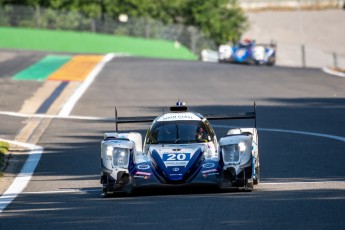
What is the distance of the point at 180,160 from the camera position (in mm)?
16469

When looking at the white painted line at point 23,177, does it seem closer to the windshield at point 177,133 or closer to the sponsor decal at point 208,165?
the windshield at point 177,133

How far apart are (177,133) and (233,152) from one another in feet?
4.03

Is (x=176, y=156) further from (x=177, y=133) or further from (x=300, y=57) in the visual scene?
(x=300, y=57)

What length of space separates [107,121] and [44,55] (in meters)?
26.0

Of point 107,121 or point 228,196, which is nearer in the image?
point 228,196

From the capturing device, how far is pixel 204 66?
48750 mm

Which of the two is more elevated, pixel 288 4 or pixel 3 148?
pixel 288 4

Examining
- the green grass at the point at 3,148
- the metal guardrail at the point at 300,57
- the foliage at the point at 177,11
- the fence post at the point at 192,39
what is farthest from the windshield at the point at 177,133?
the foliage at the point at 177,11

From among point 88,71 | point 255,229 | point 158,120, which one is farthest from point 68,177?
point 88,71

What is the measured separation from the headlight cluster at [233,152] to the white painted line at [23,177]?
127 inches

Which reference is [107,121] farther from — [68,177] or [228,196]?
[228,196]

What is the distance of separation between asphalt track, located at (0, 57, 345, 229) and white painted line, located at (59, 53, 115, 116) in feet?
0.99

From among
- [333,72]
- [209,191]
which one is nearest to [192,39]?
[333,72]

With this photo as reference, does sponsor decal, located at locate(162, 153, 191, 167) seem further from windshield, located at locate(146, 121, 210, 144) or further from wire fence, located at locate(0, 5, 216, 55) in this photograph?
wire fence, located at locate(0, 5, 216, 55)
